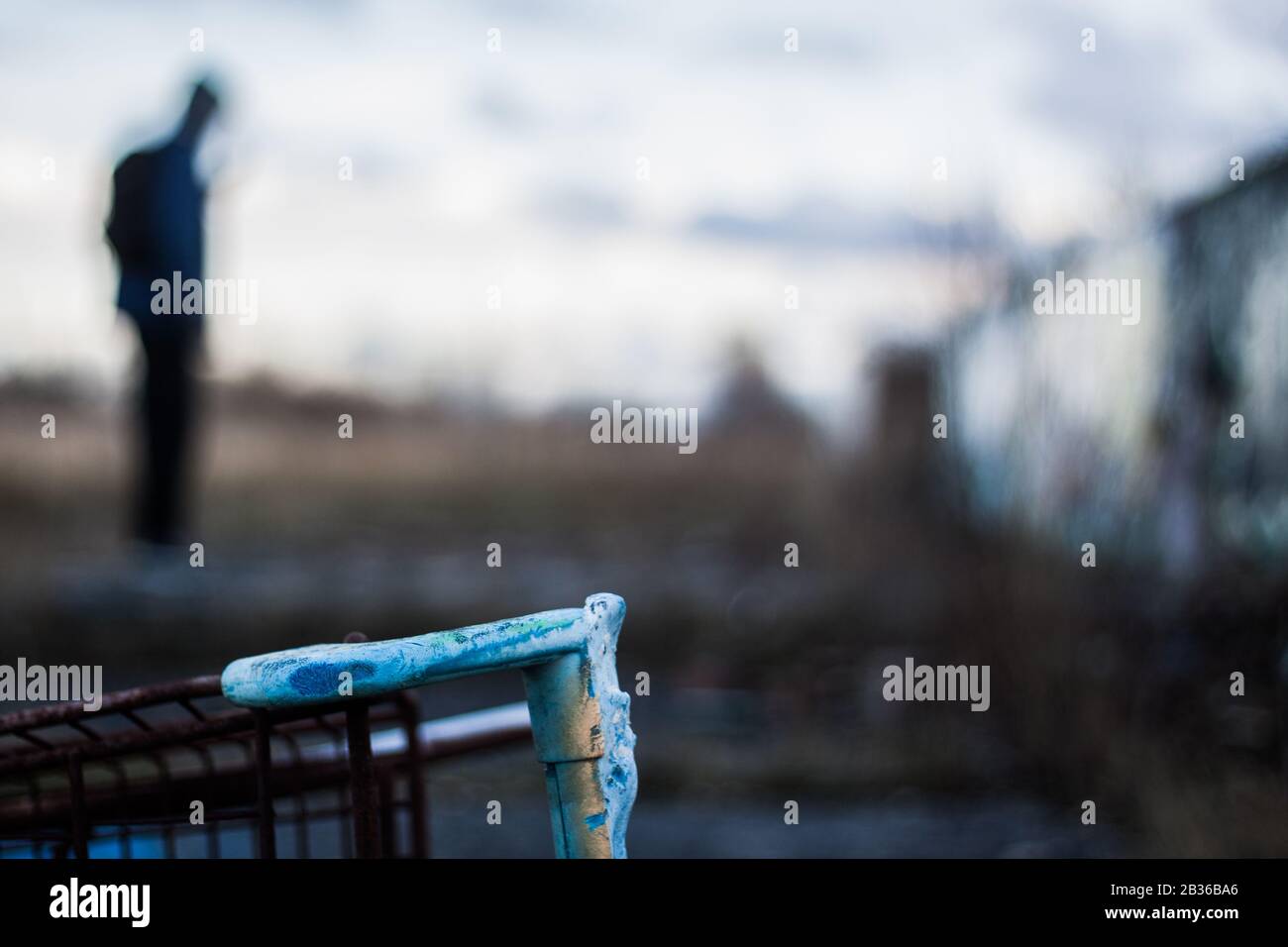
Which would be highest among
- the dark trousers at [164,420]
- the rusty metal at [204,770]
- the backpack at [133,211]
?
the backpack at [133,211]

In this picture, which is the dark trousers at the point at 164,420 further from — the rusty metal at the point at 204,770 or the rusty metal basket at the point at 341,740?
the rusty metal basket at the point at 341,740

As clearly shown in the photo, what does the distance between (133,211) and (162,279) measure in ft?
1.39

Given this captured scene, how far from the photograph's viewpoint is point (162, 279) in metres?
7.16

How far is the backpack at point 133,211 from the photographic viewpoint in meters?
6.92

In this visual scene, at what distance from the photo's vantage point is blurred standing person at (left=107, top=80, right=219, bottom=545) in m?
6.95

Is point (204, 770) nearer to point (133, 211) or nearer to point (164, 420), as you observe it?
point (133, 211)

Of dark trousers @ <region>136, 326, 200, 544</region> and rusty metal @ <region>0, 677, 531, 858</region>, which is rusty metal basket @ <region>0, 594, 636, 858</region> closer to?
rusty metal @ <region>0, 677, 531, 858</region>

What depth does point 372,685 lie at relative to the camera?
53.2 inches

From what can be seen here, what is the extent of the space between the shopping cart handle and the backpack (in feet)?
20.2

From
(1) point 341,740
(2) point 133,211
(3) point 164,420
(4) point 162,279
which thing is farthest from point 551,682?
(3) point 164,420

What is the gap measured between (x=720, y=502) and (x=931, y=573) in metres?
4.32

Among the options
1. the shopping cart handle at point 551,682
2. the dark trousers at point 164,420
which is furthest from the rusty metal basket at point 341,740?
the dark trousers at point 164,420
